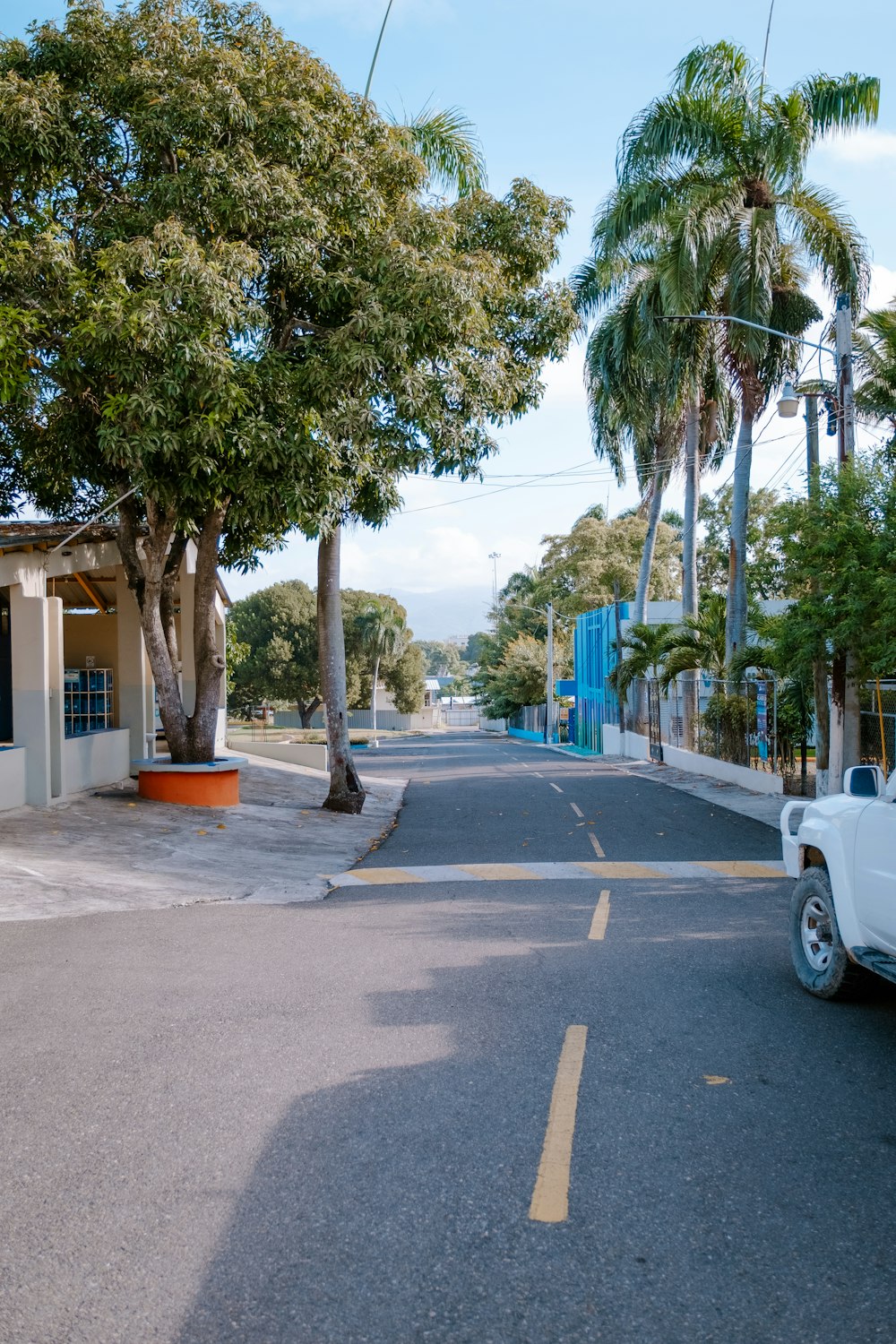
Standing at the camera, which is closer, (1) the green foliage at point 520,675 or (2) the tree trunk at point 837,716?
(2) the tree trunk at point 837,716

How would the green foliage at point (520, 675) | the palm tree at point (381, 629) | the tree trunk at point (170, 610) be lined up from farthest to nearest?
1. the palm tree at point (381, 629)
2. the green foliage at point (520, 675)
3. the tree trunk at point (170, 610)

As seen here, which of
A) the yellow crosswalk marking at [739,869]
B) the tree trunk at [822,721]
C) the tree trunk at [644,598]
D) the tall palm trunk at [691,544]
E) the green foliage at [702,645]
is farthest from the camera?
the tree trunk at [644,598]

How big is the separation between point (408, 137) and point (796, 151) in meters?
11.5

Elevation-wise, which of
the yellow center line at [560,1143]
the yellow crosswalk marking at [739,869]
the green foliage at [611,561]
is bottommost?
the yellow crosswalk marking at [739,869]

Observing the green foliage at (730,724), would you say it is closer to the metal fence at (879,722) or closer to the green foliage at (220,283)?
the metal fence at (879,722)

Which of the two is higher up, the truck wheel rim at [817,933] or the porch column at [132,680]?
the porch column at [132,680]

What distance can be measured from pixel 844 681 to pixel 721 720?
8.90 metres

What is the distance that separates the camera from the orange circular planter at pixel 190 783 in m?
18.2

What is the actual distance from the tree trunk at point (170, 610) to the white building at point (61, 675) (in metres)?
0.81

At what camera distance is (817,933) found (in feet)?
22.9

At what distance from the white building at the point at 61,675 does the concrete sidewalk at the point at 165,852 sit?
0.59 metres

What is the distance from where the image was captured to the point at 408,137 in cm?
1858

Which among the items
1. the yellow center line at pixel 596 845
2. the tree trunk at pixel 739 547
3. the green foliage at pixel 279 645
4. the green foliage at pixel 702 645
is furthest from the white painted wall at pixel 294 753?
the green foliage at pixel 279 645

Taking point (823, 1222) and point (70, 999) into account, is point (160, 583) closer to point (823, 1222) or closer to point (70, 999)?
point (70, 999)
